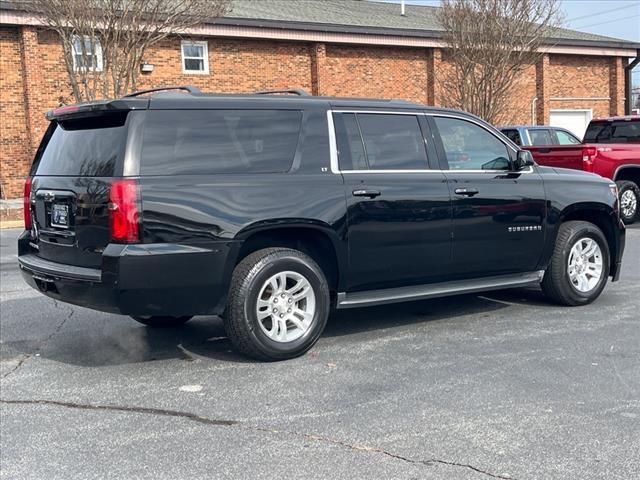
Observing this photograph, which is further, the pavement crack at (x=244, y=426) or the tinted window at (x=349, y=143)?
the tinted window at (x=349, y=143)

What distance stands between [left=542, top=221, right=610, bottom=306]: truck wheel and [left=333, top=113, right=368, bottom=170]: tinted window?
227 centimetres

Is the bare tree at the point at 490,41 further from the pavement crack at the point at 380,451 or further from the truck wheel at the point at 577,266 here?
the pavement crack at the point at 380,451

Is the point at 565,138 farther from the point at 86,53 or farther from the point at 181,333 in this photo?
the point at 181,333

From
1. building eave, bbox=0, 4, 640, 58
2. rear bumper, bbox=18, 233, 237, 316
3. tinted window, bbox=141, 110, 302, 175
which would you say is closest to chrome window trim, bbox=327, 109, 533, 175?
tinted window, bbox=141, 110, 302, 175

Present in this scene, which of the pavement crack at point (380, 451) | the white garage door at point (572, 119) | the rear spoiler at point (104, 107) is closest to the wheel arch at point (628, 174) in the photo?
the rear spoiler at point (104, 107)

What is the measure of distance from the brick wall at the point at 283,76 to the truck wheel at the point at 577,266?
17.4 m

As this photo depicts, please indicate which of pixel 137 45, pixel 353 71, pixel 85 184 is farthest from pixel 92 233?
pixel 353 71

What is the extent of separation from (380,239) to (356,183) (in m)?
0.47

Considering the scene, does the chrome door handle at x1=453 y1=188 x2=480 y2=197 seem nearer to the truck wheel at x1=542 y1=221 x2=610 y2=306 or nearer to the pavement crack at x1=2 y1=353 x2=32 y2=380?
the truck wheel at x1=542 y1=221 x2=610 y2=306

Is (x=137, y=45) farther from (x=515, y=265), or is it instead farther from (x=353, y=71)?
(x=515, y=265)

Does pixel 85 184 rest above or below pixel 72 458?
above

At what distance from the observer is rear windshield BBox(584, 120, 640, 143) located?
570 inches

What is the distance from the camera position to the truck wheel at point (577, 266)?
22.7 ft

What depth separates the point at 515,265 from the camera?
655cm
